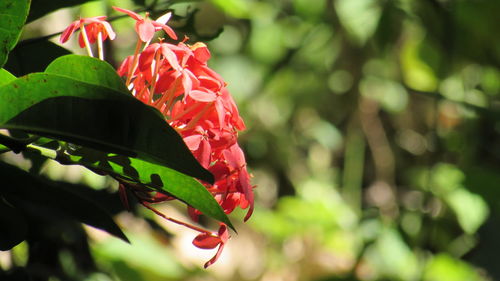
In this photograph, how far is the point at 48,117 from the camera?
530 millimetres

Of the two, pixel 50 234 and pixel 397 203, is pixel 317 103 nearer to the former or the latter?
pixel 397 203

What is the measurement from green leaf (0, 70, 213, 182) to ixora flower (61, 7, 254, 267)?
0.04 meters

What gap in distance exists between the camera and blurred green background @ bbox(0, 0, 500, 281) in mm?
1854

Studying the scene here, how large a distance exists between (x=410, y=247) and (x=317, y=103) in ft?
2.60

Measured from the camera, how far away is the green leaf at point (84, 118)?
52 centimetres

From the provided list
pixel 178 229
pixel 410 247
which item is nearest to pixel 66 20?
pixel 178 229

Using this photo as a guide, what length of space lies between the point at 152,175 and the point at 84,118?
0.07m

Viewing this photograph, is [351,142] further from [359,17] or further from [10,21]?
[10,21]

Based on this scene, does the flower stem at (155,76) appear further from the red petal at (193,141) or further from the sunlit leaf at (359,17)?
the sunlit leaf at (359,17)

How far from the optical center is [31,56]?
2.54 feet

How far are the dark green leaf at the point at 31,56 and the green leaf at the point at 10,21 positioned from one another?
0.20m

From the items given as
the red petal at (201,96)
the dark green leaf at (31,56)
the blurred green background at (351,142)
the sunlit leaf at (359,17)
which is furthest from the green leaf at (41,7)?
the sunlit leaf at (359,17)

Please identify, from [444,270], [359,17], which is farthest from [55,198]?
[359,17]

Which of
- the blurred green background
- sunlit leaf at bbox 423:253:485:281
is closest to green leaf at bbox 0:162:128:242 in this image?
the blurred green background
